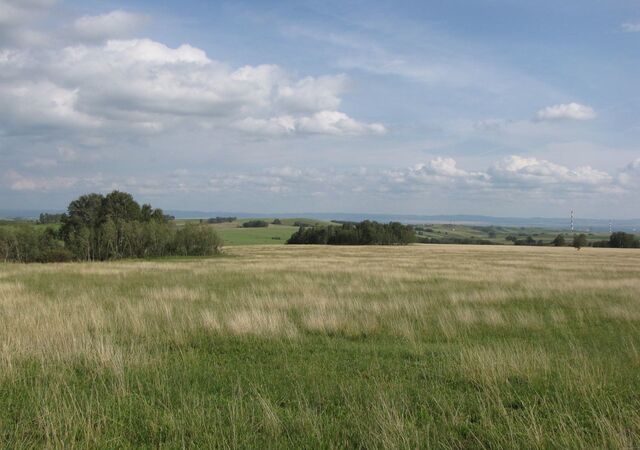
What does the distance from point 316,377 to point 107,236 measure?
209 ft

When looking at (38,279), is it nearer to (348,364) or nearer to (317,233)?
(348,364)

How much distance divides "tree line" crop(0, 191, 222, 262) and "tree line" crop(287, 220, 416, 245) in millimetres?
43246

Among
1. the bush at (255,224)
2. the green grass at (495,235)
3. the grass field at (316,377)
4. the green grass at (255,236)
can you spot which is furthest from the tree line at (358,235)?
the grass field at (316,377)

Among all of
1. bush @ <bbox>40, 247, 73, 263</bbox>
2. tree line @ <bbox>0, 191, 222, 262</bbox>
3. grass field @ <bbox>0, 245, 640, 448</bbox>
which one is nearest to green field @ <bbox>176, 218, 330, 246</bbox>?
tree line @ <bbox>0, 191, 222, 262</bbox>

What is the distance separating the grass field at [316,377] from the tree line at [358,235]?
328ft

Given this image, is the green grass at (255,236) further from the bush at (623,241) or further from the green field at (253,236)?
the bush at (623,241)

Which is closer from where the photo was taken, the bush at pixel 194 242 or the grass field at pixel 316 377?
the grass field at pixel 316 377

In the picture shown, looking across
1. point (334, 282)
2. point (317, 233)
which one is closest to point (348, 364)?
point (334, 282)

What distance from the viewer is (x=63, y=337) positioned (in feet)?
29.8

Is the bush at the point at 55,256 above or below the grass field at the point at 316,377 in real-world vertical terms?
below

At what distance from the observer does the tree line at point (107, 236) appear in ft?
209

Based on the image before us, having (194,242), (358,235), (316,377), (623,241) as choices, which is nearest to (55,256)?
(194,242)

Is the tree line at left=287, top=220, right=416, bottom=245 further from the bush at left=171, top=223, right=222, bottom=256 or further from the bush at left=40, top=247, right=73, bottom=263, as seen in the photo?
the bush at left=40, top=247, right=73, bottom=263

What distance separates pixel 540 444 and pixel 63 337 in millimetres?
8224
